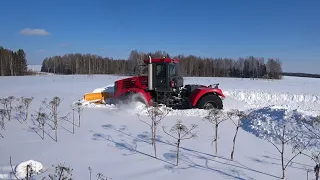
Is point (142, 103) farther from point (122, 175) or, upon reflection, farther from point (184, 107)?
point (122, 175)

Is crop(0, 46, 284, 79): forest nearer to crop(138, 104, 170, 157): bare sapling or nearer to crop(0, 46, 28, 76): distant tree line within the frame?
crop(0, 46, 28, 76): distant tree line

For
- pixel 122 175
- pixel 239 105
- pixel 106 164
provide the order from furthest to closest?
pixel 239 105 < pixel 106 164 < pixel 122 175

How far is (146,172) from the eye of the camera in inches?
179

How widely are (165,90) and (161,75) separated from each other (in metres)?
0.59

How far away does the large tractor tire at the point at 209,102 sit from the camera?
986cm

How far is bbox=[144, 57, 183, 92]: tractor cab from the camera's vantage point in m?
10.3

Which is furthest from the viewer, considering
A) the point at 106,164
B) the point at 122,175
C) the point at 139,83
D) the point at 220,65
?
the point at 220,65

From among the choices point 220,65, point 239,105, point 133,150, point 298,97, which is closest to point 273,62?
point 220,65

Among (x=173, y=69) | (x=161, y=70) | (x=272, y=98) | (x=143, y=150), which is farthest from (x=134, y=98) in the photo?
(x=272, y=98)

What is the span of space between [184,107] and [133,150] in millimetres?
5143

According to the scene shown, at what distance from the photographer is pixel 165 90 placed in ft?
34.0

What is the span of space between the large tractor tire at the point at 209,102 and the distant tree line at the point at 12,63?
1940 inches

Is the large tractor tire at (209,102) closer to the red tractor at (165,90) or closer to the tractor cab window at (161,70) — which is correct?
the red tractor at (165,90)

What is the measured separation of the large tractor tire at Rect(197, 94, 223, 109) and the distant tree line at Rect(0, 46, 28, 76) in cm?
4928
